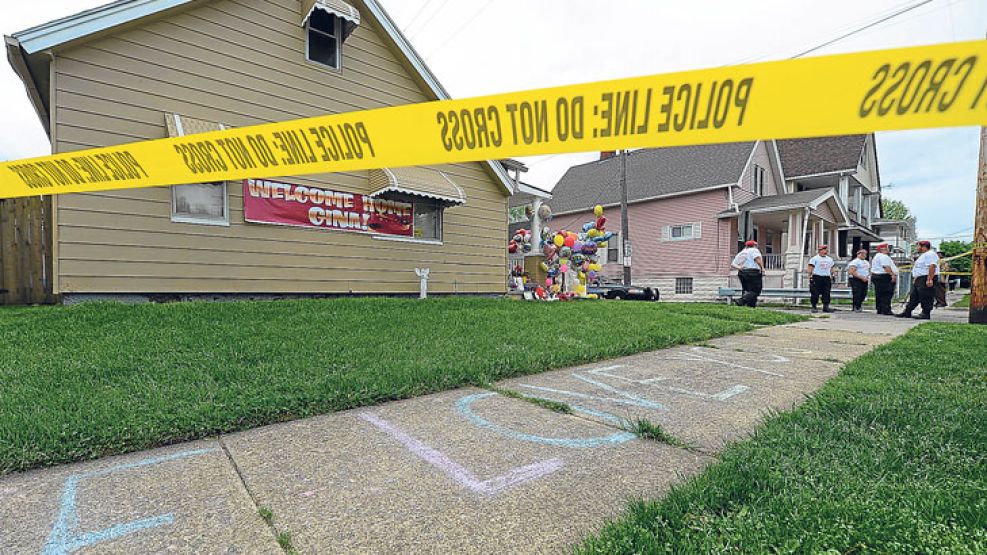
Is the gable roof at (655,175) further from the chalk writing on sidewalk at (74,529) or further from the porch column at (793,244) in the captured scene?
the chalk writing on sidewalk at (74,529)

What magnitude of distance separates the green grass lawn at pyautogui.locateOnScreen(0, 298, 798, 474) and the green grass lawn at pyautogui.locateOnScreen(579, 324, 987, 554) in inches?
75.4

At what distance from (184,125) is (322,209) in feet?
7.45

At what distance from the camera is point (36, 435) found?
2.20 m

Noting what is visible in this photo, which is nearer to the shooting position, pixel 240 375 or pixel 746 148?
pixel 240 375

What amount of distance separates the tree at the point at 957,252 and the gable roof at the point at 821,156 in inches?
813

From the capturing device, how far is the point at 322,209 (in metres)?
8.07

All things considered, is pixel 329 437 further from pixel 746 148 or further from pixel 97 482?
pixel 746 148

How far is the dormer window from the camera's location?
7.83m

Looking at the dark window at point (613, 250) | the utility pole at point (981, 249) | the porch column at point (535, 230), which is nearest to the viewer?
the utility pole at point (981, 249)

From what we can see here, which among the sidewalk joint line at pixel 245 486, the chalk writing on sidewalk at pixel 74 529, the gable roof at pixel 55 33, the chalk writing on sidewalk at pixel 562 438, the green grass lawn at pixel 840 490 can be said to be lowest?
the chalk writing on sidewalk at pixel 74 529

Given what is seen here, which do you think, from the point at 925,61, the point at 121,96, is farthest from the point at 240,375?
the point at 121,96

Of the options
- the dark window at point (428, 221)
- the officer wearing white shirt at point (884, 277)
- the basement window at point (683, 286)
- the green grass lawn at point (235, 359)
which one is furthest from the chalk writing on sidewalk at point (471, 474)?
the basement window at point (683, 286)

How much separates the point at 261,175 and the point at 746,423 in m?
3.63

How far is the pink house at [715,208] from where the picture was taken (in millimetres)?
17891
